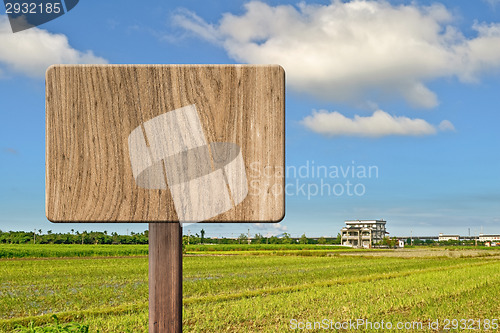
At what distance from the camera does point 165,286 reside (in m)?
1.76

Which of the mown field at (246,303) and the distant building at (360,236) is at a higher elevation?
the mown field at (246,303)

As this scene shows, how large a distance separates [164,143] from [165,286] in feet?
1.87

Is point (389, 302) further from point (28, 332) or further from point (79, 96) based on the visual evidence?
point (79, 96)

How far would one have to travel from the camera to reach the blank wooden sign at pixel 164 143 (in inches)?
62.0

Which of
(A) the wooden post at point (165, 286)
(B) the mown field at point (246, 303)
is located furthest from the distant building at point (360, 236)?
(A) the wooden post at point (165, 286)

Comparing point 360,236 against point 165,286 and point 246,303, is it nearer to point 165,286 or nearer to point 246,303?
point 246,303

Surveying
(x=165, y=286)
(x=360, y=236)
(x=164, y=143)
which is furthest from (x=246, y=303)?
(x=360, y=236)

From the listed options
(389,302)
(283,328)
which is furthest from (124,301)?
(389,302)

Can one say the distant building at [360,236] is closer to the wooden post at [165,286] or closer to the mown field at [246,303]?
the mown field at [246,303]

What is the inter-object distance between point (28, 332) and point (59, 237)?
97.1 m

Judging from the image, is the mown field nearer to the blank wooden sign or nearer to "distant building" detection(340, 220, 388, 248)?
the blank wooden sign

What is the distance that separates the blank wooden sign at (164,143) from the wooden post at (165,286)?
193 mm

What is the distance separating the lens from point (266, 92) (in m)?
1.62

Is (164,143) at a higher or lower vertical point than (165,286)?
higher
